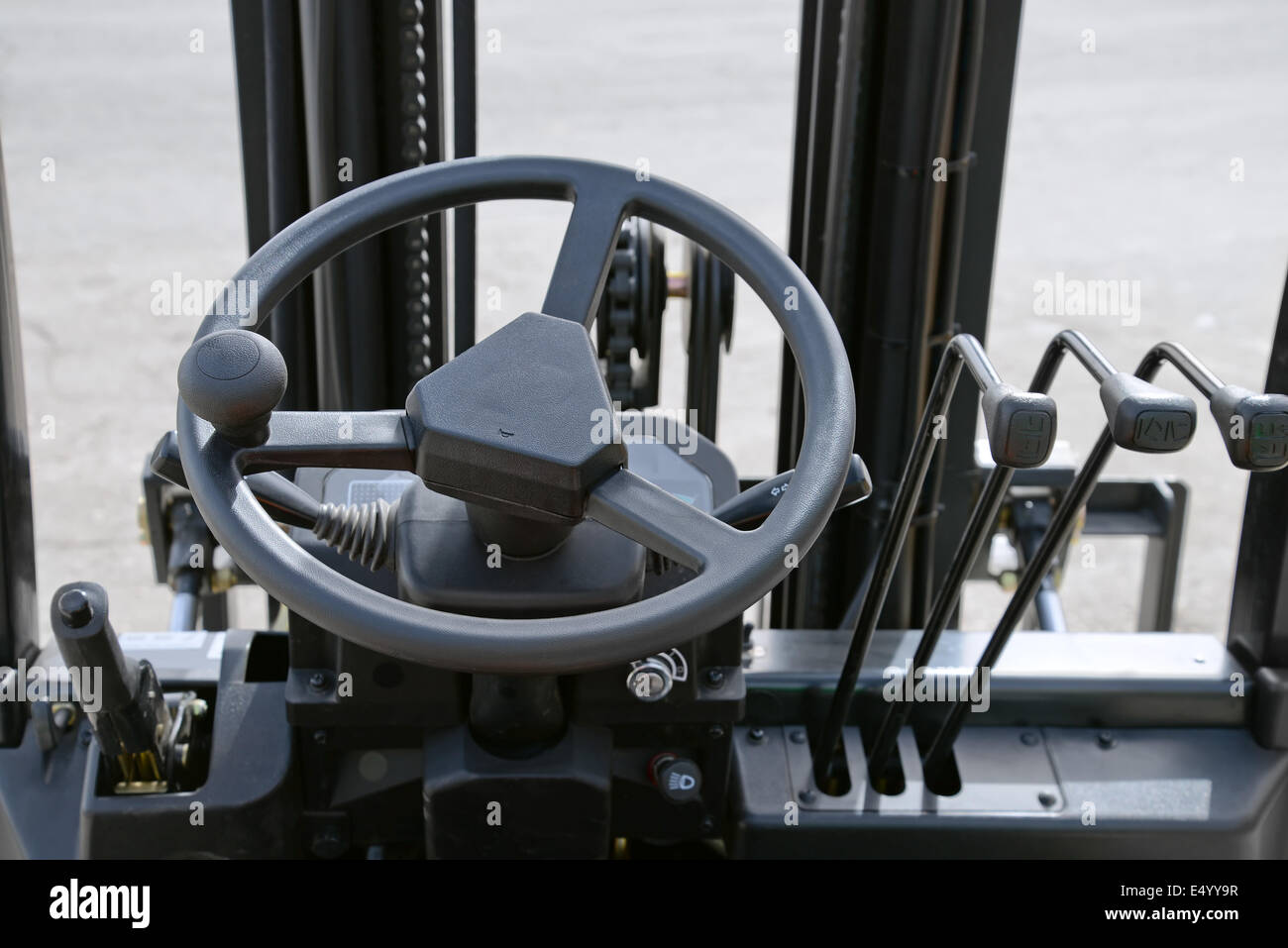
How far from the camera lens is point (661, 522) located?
0.97 meters

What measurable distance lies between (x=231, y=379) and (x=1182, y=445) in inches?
26.6

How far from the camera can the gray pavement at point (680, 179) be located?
3.34 meters

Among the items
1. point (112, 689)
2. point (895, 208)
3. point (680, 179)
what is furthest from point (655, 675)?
point (680, 179)

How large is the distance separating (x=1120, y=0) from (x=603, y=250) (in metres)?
5.99

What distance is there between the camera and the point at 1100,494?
6.47 feet

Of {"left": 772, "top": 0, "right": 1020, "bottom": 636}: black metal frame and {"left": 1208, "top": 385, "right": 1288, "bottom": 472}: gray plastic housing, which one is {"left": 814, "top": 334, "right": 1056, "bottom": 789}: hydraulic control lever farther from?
{"left": 772, "top": 0, "right": 1020, "bottom": 636}: black metal frame

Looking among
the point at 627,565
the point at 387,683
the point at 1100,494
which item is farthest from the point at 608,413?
the point at 1100,494

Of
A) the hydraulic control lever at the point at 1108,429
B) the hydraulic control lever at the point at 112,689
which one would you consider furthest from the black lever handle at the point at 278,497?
the hydraulic control lever at the point at 1108,429

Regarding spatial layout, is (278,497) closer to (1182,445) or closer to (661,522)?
(661,522)

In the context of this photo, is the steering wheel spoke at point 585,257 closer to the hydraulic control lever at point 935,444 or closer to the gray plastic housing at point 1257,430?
the hydraulic control lever at point 935,444

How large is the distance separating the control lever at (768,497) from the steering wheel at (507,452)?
0.06 metres
